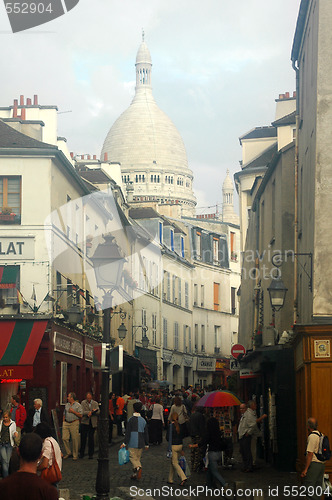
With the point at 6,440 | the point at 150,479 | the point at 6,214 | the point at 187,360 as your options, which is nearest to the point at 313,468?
the point at 150,479

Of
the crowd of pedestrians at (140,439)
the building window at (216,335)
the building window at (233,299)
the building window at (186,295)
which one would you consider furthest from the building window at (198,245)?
the crowd of pedestrians at (140,439)

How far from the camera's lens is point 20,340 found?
28094 mm

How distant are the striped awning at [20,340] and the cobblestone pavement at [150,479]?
5457 millimetres

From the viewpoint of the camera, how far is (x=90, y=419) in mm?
23609

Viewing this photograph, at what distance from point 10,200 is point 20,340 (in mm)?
4679

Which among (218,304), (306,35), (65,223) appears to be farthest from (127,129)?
(306,35)

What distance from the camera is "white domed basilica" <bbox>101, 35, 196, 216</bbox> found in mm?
174125

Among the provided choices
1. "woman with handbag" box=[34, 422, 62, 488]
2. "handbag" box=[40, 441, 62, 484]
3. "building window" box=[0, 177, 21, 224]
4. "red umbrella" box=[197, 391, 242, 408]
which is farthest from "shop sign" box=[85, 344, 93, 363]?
"handbag" box=[40, 441, 62, 484]

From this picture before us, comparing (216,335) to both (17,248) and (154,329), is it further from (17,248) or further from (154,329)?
(17,248)

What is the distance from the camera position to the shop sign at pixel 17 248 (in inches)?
1166

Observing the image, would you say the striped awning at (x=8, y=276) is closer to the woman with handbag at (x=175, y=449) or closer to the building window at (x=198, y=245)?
the woman with handbag at (x=175, y=449)

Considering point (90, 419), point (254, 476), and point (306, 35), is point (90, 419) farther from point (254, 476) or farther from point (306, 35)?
point (306, 35)

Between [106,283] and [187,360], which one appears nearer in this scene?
[106,283]

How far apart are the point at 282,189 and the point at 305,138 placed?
363 cm
